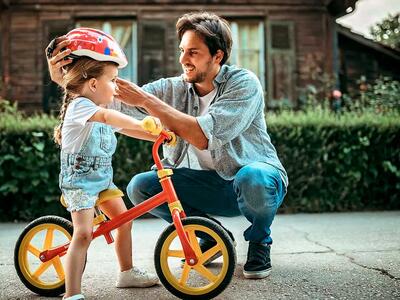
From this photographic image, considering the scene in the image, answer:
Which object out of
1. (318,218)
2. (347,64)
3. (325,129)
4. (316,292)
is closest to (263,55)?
(347,64)

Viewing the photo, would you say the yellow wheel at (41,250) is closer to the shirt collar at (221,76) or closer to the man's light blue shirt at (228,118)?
the man's light blue shirt at (228,118)

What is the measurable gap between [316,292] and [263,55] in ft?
30.3

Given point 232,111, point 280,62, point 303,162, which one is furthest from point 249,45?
point 232,111

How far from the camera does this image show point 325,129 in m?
5.98

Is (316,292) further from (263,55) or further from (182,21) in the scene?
(263,55)

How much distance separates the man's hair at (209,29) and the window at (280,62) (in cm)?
810

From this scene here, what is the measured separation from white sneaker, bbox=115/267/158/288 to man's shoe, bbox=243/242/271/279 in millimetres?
511

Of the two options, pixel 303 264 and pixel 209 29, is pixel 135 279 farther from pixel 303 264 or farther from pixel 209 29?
pixel 209 29

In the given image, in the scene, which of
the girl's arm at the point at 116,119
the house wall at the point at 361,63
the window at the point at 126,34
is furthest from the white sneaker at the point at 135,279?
the house wall at the point at 361,63

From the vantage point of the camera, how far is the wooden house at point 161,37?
10562mm

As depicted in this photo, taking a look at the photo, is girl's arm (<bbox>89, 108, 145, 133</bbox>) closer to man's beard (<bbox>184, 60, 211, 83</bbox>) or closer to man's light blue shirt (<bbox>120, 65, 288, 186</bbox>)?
man's light blue shirt (<bbox>120, 65, 288, 186</bbox>)

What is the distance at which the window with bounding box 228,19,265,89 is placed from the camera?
10938 mm

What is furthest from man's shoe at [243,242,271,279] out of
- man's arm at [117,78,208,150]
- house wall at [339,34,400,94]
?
house wall at [339,34,400,94]

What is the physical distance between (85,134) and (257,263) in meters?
1.17
